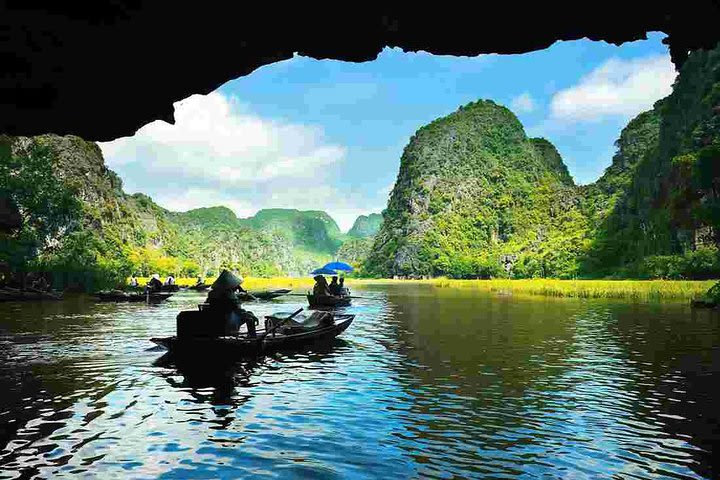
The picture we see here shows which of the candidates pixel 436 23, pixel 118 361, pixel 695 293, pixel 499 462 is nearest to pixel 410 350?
pixel 118 361

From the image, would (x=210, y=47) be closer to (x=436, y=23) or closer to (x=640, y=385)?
(x=436, y=23)

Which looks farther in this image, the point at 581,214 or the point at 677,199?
the point at 581,214

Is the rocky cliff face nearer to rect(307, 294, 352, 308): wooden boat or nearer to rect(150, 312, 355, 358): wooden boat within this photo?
rect(307, 294, 352, 308): wooden boat

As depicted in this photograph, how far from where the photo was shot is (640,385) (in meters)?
13.8

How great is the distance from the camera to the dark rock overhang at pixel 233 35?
6.52 meters

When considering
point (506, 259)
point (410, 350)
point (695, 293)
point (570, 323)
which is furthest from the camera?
point (506, 259)

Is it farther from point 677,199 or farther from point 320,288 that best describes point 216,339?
point 677,199

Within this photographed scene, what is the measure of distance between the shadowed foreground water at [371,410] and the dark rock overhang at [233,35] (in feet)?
18.4

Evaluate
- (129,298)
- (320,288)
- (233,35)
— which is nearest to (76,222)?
(129,298)

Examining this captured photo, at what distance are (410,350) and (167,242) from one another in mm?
177313

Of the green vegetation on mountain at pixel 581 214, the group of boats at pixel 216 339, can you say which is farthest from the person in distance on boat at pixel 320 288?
the group of boats at pixel 216 339

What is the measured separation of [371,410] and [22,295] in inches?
1686

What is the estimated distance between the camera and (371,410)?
37.3 feet

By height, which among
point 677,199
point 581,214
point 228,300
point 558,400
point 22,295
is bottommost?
point 558,400
